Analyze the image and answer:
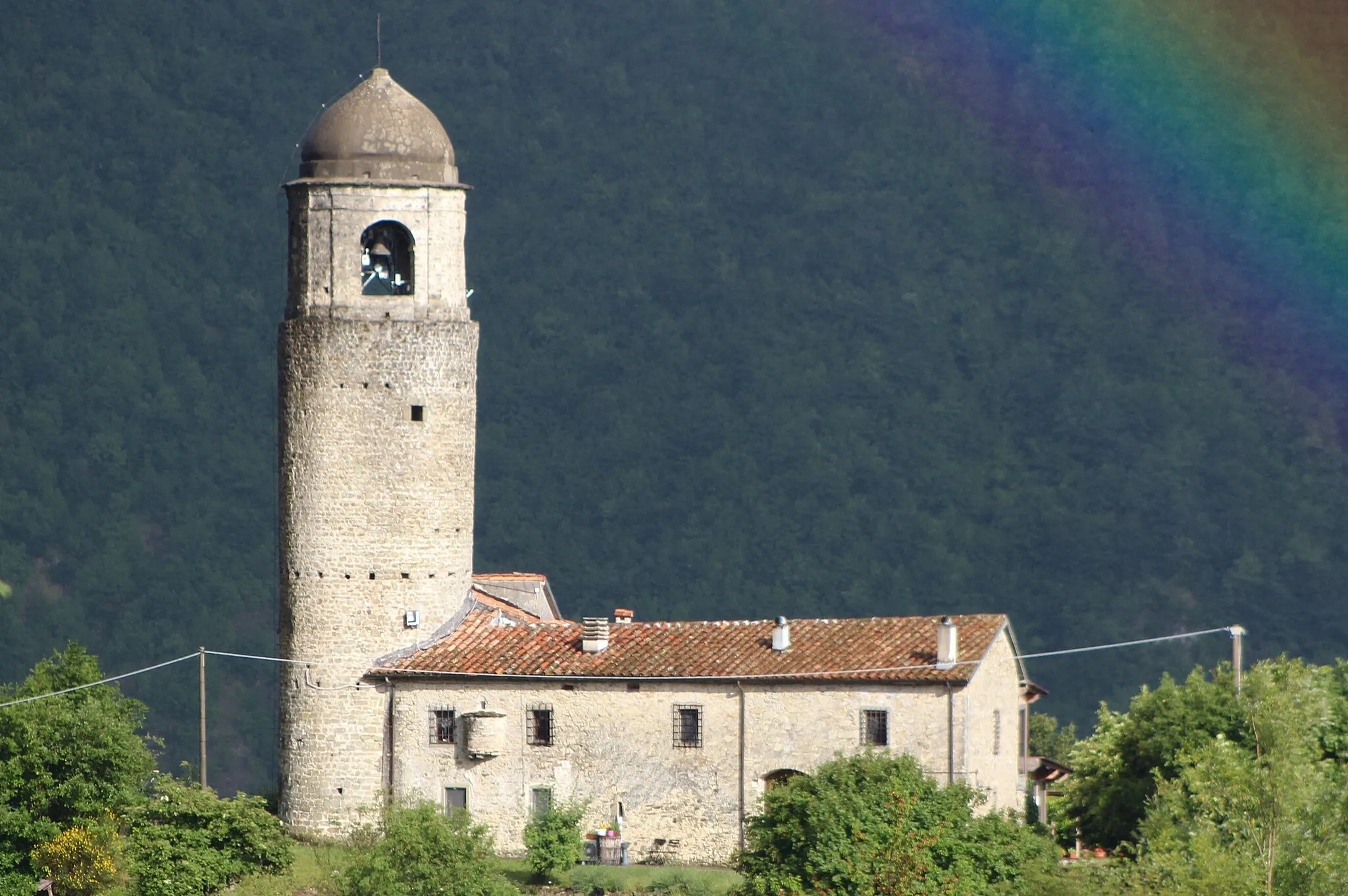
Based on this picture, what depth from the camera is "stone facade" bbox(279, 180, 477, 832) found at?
141 feet

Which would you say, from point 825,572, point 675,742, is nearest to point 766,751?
point 675,742

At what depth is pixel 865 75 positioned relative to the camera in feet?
419

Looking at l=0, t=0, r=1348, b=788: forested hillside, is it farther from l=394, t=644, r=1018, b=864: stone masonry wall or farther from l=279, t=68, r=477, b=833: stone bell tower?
l=394, t=644, r=1018, b=864: stone masonry wall

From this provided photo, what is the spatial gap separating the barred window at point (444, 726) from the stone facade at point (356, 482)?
1.10m

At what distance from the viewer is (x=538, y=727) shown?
136 ft

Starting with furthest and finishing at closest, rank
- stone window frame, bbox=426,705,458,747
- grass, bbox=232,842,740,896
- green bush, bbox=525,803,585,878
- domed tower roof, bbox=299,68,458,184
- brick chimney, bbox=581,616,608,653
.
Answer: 1. domed tower roof, bbox=299,68,458,184
2. stone window frame, bbox=426,705,458,747
3. brick chimney, bbox=581,616,608,653
4. green bush, bbox=525,803,585,878
5. grass, bbox=232,842,740,896

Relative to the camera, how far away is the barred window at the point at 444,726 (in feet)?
138

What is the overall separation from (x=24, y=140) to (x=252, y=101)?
11295mm

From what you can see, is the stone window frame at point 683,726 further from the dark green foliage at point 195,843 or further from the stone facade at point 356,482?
the dark green foliage at point 195,843

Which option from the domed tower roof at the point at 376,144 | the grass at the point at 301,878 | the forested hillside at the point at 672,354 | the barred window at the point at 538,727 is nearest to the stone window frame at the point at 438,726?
the barred window at the point at 538,727

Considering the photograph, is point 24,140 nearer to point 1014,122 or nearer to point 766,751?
point 1014,122

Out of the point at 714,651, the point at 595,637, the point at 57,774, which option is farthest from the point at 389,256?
the point at 57,774

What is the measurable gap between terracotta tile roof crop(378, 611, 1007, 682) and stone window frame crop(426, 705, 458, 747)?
0.70m

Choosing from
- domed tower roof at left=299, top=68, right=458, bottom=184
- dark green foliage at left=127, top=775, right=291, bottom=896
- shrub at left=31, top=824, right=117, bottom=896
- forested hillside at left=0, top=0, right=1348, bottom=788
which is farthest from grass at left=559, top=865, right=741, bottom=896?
forested hillside at left=0, top=0, right=1348, bottom=788
